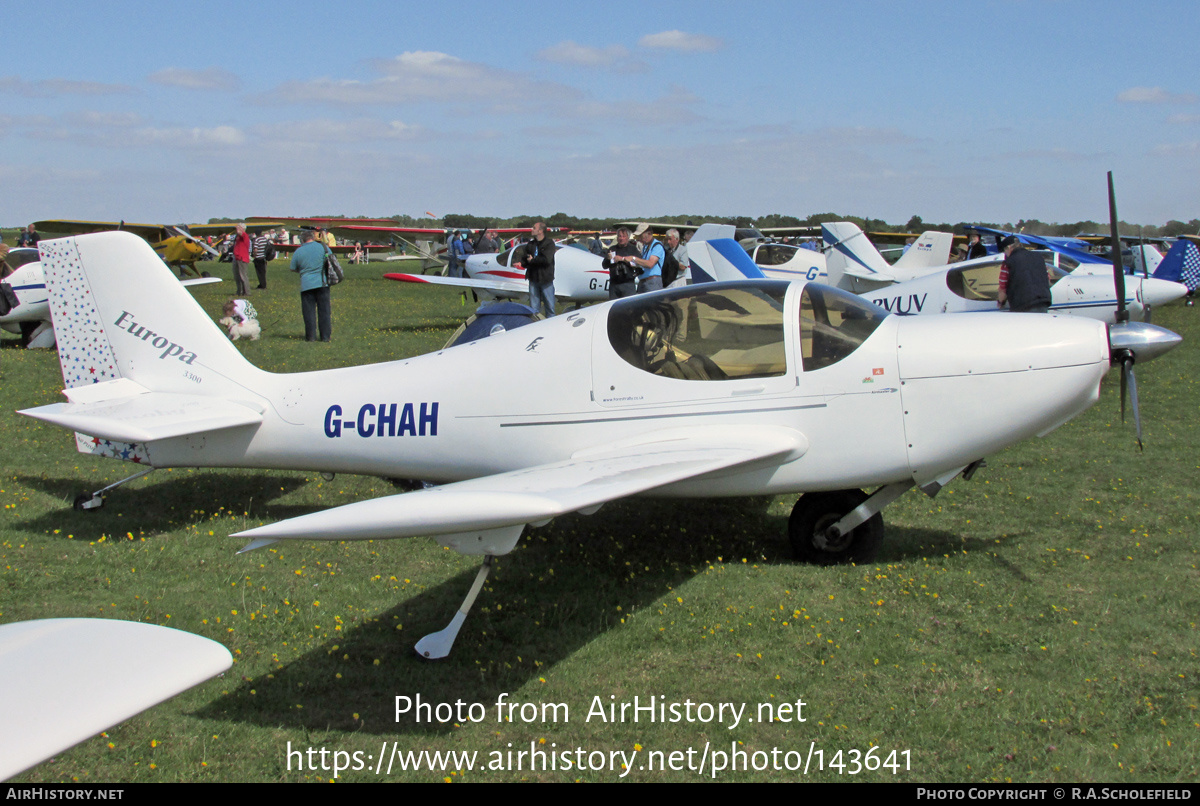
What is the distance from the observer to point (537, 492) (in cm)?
405

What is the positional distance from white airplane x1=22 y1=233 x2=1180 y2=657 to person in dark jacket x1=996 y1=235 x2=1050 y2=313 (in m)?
6.46

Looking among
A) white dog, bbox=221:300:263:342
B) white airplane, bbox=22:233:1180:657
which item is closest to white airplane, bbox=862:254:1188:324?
white airplane, bbox=22:233:1180:657

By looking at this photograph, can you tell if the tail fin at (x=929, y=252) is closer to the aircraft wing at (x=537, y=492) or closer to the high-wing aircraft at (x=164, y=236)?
the aircraft wing at (x=537, y=492)

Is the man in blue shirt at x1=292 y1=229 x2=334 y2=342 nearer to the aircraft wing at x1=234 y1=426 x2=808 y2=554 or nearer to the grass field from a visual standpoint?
the grass field

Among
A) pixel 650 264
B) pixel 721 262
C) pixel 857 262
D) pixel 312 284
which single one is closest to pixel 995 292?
pixel 721 262

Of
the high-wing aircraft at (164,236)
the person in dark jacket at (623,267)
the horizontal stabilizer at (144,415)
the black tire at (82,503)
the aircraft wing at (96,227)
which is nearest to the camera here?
the horizontal stabilizer at (144,415)

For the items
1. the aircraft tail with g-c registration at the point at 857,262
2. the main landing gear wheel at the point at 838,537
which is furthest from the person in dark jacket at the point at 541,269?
the main landing gear wheel at the point at 838,537

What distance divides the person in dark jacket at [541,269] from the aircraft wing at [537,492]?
10.7m

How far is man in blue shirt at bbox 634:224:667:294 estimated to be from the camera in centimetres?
1493

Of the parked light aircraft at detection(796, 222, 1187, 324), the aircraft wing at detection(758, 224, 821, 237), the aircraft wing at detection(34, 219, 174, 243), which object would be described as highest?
the aircraft wing at detection(34, 219, 174, 243)

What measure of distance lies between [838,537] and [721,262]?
9.03 metres

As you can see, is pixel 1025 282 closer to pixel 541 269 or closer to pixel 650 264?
pixel 650 264

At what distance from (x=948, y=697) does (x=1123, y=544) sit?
293 cm

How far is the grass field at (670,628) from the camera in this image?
3.67 meters
